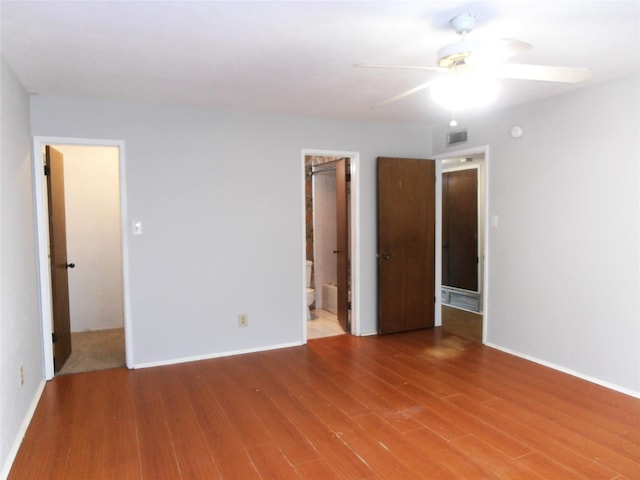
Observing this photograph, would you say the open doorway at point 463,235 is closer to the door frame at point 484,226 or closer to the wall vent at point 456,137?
the door frame at point 484,226

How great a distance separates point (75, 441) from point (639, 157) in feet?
13.8

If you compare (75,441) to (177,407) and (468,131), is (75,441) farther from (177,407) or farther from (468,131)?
(468,131)

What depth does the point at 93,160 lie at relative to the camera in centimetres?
532

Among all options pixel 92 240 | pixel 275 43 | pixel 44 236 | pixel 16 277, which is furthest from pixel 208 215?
pixel 92 240

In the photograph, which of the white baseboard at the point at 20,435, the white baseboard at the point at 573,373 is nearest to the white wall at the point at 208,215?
the white baseboard at the point at 20,435

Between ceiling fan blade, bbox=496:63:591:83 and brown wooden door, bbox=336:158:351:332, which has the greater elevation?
ceiling fan blade, bbox=496:63:591:83

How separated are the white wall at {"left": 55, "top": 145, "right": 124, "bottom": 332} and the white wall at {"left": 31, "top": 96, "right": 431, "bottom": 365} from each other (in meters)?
1.73

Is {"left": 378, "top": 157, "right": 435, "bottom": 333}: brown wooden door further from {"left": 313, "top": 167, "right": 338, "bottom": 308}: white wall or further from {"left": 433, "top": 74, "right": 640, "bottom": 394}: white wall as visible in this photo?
{"left": 313, "top": 167, "right": 338, "bottom": 308}: white wall

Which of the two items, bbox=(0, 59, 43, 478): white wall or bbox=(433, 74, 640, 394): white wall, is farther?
bbox=(433, 74, 640, 394): white wall

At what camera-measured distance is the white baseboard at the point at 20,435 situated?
92.0 inches

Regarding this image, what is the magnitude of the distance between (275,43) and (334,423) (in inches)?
93.3

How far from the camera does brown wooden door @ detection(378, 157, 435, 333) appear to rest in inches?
189

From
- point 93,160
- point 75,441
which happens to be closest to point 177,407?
point 75,441

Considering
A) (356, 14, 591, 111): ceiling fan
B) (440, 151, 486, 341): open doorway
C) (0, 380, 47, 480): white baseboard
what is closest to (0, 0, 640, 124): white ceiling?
(356, 14, 591, 111): ceiling fan
